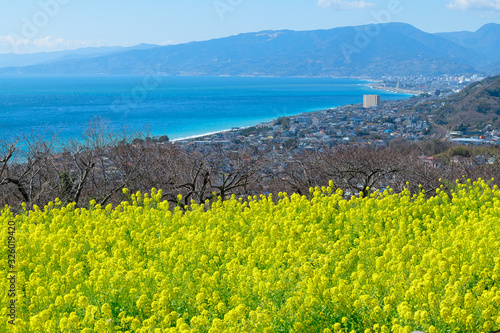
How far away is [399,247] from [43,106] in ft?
255

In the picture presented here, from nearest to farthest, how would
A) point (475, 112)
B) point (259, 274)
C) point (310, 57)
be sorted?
point (259, 274) < point (475, 112) < point (310, 57)

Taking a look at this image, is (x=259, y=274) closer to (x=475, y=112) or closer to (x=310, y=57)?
(x=475, y=112)

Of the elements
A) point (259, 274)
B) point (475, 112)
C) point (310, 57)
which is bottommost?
point (475, 112)

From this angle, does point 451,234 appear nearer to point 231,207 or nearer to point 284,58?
point 231,207

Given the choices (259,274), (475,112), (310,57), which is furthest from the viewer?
(310,57)

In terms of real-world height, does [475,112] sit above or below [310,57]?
below

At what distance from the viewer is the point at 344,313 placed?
4.73 metres

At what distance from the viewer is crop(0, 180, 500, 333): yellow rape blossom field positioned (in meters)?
4.48

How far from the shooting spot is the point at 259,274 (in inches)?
200

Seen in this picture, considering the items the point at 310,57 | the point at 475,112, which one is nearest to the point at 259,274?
the point at 475,112

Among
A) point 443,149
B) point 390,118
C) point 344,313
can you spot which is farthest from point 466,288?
point 390,118

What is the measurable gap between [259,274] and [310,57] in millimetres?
170639

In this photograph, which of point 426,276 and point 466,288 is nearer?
point 426,276

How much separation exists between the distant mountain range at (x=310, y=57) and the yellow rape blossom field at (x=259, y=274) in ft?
439
